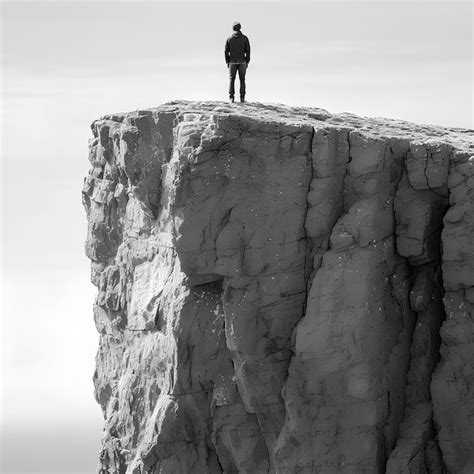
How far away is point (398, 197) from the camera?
51.0m

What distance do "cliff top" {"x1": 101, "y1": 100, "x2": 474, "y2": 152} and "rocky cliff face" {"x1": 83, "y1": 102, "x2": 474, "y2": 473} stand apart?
268 mm

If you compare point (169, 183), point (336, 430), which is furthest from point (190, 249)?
point (336, 430)

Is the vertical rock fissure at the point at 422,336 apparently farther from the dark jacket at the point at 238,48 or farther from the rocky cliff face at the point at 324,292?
the dark jacket at the point at 238,48

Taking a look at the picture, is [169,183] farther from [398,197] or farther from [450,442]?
[450,442]

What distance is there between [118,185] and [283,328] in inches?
304

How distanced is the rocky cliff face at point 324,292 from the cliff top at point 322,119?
27cm

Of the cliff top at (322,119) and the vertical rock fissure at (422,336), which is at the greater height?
the cliff top at (322,119)

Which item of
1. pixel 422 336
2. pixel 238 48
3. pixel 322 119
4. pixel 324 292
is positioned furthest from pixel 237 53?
pixel 422 336

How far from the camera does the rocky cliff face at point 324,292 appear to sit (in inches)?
1975

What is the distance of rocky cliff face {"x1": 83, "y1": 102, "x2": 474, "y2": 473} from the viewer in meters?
50.2

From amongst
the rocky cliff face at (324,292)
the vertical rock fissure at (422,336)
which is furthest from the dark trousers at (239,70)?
the vertical rock fissure at (422,336)

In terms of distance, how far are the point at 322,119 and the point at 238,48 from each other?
2.98 metres

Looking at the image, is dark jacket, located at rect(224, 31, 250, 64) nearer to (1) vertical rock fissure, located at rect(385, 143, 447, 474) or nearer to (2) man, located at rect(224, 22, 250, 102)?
(2) man, located at rect(224, 22, 250, 102)

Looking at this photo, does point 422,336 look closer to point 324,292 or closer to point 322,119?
point 324,292
